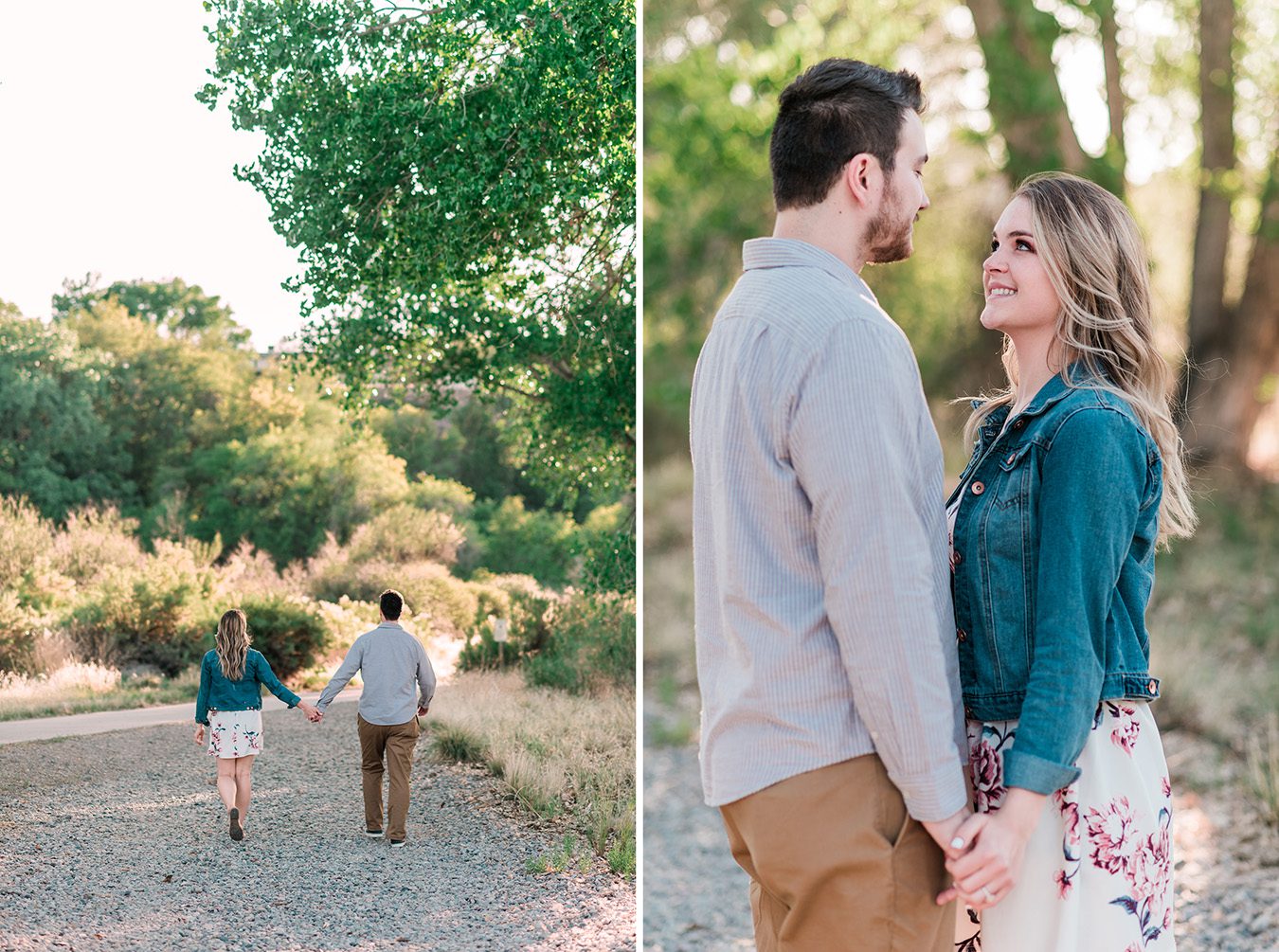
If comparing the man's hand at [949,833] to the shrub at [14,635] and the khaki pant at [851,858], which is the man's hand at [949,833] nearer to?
the khaki pant at [851,858]

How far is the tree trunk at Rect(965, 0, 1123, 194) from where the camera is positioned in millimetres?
5953

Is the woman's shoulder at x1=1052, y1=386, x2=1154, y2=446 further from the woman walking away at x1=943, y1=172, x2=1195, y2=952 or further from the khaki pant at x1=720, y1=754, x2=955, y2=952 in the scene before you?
the khaki pant at x1=720, y1=754, x2=955, y2=952

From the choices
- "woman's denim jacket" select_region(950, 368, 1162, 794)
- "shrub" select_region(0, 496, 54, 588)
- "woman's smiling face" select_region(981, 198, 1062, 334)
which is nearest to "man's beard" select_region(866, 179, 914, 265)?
"woman's smiling face" select_region(981, 198, 1062, 334)

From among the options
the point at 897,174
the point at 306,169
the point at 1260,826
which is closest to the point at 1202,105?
the point at 1260,826

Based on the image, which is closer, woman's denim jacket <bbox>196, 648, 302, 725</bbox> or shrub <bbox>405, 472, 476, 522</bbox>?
woman's denim jacket <bbox>196, 648, 302, 725</bbox>

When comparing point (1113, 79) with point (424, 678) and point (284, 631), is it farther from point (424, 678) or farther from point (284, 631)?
point (284, 631)

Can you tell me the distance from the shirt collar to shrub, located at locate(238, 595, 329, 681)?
5.90 ft

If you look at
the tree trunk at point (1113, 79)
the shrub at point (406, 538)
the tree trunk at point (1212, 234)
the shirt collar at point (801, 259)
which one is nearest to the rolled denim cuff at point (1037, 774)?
the shirt collar at point (801, 259)

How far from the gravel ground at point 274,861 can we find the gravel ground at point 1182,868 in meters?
0.81

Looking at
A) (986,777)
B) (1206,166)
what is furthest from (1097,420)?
(1206,166)

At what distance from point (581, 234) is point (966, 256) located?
5.46 m

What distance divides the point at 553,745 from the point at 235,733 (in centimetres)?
89

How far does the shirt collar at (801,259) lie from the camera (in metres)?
1.52

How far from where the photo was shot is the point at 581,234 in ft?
11.4
